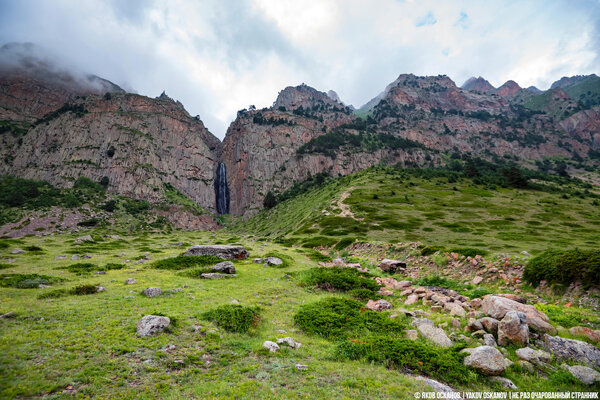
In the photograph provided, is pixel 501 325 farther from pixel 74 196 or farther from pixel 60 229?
pixel 74 196

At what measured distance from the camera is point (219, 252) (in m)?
28.8

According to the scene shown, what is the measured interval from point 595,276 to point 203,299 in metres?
21.5

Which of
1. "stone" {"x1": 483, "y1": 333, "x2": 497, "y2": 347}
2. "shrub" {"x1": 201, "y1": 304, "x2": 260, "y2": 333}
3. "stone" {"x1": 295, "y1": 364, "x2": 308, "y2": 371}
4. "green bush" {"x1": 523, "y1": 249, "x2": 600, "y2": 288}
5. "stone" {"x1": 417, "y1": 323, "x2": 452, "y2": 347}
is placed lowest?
"shrub" {"x1": 201, "y1": 304, "x2": 260, "y2": 333}

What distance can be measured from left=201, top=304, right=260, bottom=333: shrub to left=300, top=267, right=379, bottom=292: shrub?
7.36 metres

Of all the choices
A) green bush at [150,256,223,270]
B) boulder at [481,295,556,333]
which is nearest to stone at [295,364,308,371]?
A: boulder at [481,295,556,333]

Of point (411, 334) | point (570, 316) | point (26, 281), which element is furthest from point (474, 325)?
point (26, 281)

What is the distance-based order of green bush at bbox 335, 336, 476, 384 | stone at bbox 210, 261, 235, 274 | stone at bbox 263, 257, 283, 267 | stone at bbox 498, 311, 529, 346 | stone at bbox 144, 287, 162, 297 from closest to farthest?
green bush at bbox 335, 336, 476, 384, stone at bbox 498, 311, 529, 346, stone at bbox 144, 287, 162, 297, stone at bbox 210, 261, 235, 274, stone at bbox 263, 257, 283, 267

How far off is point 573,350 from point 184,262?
26.6 meters

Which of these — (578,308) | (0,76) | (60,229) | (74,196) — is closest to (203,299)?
(578,308)

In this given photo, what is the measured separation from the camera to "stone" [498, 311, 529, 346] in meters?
8.52

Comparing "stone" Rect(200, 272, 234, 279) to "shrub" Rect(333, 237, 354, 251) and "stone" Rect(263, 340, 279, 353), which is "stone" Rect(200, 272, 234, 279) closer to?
"stone" Rect(263, 340, 279, 353)

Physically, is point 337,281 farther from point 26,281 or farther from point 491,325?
point 26,281

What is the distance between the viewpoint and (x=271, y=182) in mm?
174625

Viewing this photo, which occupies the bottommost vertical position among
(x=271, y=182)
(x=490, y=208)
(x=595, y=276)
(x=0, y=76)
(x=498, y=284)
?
(x=498, y=284)
